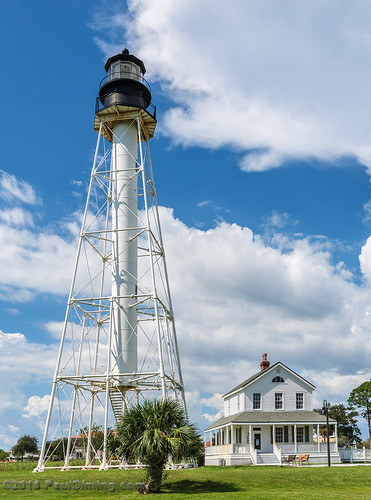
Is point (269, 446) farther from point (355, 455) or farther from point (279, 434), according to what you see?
point (355, 455)

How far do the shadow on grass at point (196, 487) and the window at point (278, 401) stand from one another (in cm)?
1957

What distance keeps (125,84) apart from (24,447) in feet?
211

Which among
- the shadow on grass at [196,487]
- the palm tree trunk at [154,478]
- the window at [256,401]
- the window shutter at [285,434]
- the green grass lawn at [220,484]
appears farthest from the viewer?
the window at [256,401]

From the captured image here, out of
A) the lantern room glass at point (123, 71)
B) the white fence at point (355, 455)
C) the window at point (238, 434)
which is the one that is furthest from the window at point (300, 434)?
the lantern room glass at point (123, 71)

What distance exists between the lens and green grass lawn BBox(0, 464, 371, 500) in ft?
69.3

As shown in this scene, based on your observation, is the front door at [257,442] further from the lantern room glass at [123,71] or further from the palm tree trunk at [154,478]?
the lantern room glass at [123,71]

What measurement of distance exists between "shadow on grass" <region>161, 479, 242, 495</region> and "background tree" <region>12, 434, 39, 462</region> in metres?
65.1

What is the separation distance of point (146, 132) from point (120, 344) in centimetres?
1421

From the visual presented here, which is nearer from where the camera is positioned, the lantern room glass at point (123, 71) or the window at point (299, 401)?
the lantern room glass at point (123, 71)

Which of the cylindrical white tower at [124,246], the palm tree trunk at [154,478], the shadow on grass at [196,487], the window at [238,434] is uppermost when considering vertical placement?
the cylindrical white tower at [124,246]

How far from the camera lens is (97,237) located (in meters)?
32.8

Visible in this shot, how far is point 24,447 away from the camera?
81.6 meters

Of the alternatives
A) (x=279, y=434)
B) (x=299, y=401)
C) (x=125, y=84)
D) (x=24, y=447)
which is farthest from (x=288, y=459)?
(x=24, y=447)

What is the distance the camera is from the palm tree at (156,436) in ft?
68.0
